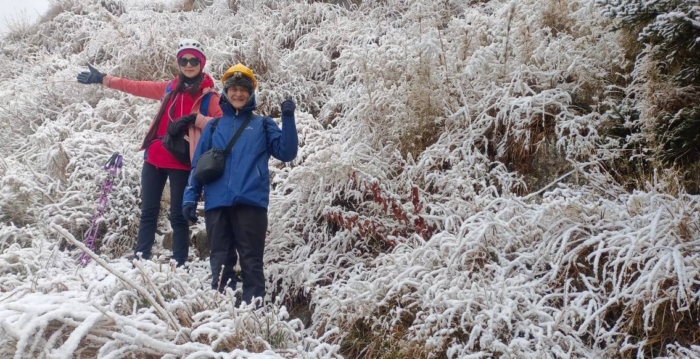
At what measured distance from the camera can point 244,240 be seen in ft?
11.9

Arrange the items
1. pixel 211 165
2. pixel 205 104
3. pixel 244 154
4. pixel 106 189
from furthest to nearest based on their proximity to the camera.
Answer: pixel 106 189
pixel 205 104
pixel 244 154
pixel 211 165

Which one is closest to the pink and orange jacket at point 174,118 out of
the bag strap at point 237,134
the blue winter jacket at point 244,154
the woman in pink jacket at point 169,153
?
the woman in pink jacket at point 169,153

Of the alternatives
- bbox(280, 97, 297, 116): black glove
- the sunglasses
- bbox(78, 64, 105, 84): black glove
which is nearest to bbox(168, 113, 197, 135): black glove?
the sunglasses

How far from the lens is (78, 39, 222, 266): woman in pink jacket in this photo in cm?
422

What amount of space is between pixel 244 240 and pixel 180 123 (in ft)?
3.59

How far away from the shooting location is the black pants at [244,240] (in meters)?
3.62

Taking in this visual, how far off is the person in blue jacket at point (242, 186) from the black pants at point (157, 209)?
51 centimetres

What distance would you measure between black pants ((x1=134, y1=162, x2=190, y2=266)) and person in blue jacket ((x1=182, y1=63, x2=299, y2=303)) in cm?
51

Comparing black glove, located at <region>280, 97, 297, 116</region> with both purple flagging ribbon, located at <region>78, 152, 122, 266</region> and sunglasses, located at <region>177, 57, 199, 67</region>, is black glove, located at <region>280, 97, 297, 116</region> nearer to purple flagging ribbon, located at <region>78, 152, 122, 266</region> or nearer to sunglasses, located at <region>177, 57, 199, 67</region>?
sunglasses, located at <region>177, 57, 199, 67</region>

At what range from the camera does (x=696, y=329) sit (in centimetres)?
257

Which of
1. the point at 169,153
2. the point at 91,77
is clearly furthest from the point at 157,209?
the point at 91,77

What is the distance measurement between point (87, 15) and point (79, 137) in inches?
257

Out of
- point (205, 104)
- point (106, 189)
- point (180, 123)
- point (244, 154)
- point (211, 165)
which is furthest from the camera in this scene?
point (106, 189)

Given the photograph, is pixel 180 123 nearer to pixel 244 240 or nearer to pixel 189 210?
pixel 189 210
